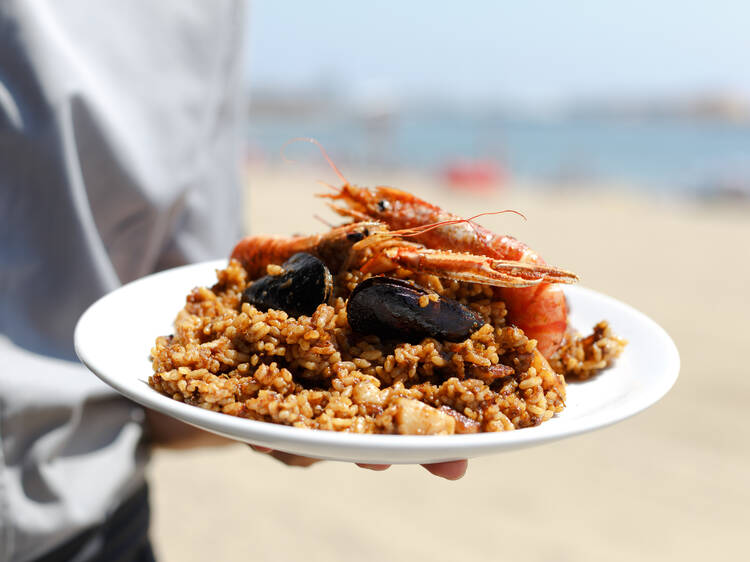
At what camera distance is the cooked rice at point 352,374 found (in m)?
1.63

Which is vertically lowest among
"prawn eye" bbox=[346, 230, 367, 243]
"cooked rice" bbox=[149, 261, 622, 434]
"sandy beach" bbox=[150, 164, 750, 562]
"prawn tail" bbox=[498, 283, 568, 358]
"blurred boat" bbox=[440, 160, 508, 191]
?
"blurred boat" bbox=[440, 160, 508, 191]

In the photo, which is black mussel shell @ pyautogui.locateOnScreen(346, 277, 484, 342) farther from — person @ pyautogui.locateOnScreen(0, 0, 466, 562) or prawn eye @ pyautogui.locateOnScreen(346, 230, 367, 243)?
person @ pyautogui.locateOnScreen(0, 0, 466, 562)

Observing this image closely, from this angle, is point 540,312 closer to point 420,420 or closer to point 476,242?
point 476,242

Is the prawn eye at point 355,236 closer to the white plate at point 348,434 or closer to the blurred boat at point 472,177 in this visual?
the white plate at point 348,434

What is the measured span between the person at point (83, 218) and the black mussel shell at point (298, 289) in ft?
1.98

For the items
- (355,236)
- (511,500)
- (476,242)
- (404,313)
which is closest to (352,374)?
(404,313)

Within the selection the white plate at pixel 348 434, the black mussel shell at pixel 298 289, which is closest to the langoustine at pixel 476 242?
the white plate at pixel 348 434

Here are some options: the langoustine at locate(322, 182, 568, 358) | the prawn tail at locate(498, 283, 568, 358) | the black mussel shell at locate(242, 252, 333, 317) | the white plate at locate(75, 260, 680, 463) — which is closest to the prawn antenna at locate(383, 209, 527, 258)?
the langoustine at locate(322, 182, 568, 358)

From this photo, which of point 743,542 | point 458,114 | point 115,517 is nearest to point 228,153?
point 115,517

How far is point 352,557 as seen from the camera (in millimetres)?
4969

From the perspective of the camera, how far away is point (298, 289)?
6.32ft

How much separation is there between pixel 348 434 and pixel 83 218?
5.23 feet

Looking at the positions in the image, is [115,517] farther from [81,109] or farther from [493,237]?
[493,237]

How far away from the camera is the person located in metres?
2.36
